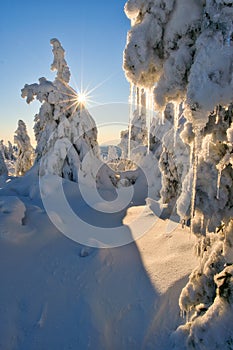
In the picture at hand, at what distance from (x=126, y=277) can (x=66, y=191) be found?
851cm

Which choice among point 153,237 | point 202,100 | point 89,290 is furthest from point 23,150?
point 202,100

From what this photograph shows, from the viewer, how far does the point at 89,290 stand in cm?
666

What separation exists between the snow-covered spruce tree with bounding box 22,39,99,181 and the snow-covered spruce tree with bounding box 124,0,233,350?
13.1 meters

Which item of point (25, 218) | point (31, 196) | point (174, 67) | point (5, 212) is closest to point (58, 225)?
point (25, 218)

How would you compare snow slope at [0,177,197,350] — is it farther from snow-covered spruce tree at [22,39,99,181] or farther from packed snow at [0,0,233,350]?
snow-covered spruce tree at [22,39,99,181]

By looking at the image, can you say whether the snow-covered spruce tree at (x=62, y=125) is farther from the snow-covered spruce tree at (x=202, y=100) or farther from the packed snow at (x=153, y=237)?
the snow-covered spruce tree at (x=202, y=100)

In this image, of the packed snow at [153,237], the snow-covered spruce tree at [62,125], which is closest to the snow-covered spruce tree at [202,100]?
the packed snow at [153,237]

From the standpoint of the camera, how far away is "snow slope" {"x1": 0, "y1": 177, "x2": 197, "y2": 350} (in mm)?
5477

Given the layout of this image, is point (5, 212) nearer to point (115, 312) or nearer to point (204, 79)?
point (115, 312)

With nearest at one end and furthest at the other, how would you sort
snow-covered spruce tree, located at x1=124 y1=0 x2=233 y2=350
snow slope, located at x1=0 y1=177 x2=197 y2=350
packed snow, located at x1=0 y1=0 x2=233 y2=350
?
1. snow-covered spruce tree, located at x1=124 y1=0 x2=233 y2=350
2. packed snow, located at x1=0 y1=0 x2=233 y2=350
3. snow slope, located at x1=0 y1=177 x2=197 y2=350

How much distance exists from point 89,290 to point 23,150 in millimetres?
25020

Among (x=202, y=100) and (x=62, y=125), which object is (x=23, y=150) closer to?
(x=62, y=125)

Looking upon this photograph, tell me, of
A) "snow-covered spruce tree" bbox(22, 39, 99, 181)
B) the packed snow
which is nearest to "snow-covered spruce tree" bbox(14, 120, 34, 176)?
"snow-covered spruce tree" bbox(22, 39, 99, 181)

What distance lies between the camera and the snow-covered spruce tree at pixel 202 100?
9.70 ft
